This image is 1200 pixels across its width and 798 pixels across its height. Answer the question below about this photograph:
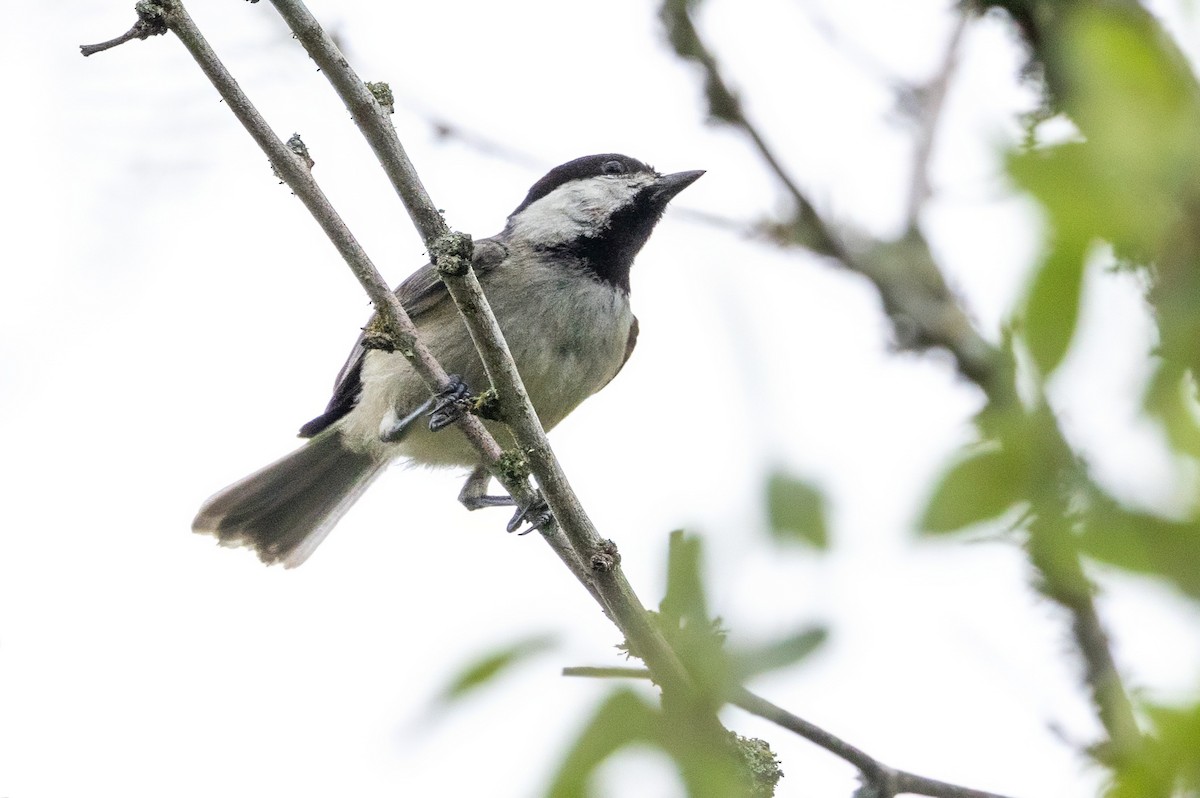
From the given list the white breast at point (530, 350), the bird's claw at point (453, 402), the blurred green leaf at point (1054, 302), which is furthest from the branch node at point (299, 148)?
the blurred green leaf at point (1054, 302)

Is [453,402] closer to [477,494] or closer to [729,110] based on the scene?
[729,110]

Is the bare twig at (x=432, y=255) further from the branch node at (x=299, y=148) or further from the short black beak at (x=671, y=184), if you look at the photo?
the short black beak at (x=671, y=184)

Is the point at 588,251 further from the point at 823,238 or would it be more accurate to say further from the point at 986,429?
the point at 986,429

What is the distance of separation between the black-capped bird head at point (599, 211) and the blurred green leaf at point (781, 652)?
13.7 feet

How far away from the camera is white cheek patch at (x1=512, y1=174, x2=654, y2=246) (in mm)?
5379

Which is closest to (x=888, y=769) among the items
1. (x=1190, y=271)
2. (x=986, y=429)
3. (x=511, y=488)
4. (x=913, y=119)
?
(x=986, y=429)

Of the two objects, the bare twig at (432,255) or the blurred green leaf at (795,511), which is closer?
the blurred green leaf at (795,511)

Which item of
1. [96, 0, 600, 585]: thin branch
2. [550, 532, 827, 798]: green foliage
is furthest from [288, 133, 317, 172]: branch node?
[550, 532, 827, 798]: green foliage

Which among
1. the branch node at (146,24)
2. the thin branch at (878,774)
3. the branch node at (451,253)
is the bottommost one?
the thin branch at (878,774)

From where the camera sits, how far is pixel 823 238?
5.24ft

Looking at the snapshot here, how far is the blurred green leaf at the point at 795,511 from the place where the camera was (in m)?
1.09

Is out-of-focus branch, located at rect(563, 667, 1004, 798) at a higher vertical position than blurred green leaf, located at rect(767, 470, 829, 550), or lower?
lower

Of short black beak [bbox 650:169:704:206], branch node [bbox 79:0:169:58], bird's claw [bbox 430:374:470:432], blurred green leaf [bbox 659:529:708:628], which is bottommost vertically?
blurred green leaf [bbox 659:529:708:628]

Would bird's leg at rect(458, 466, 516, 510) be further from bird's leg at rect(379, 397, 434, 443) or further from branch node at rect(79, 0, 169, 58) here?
branch node at rect(79, 0, 169, 58)
